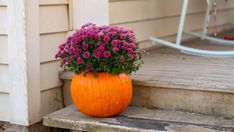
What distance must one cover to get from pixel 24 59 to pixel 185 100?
944 mm

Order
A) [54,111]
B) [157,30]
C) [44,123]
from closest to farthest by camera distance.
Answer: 1. [44,123]
2. [54,111]
3. [157,30]

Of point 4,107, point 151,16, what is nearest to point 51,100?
point 4,107

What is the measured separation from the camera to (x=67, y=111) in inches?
99.7

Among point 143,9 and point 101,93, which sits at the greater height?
point 143,9

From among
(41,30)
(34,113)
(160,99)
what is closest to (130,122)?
(160,99)

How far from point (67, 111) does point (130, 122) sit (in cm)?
45

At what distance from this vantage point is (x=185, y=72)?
8.99ft

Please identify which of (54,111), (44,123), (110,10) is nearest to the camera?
(44,123)

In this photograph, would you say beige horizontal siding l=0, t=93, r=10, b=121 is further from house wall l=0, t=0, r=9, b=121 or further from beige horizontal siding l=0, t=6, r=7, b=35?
beige horizontal siding l=0, t=6, r=7, b=35

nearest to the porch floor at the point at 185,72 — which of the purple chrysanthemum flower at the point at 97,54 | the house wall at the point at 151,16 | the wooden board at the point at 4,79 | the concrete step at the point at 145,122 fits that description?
the concrete step at the point at 145,122

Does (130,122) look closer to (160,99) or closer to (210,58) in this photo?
(160,99)

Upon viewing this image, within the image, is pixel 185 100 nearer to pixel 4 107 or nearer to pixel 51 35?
pixel 51 35

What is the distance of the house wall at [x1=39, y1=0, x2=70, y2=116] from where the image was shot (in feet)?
8.54

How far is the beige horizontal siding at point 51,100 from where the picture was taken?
262 cm
